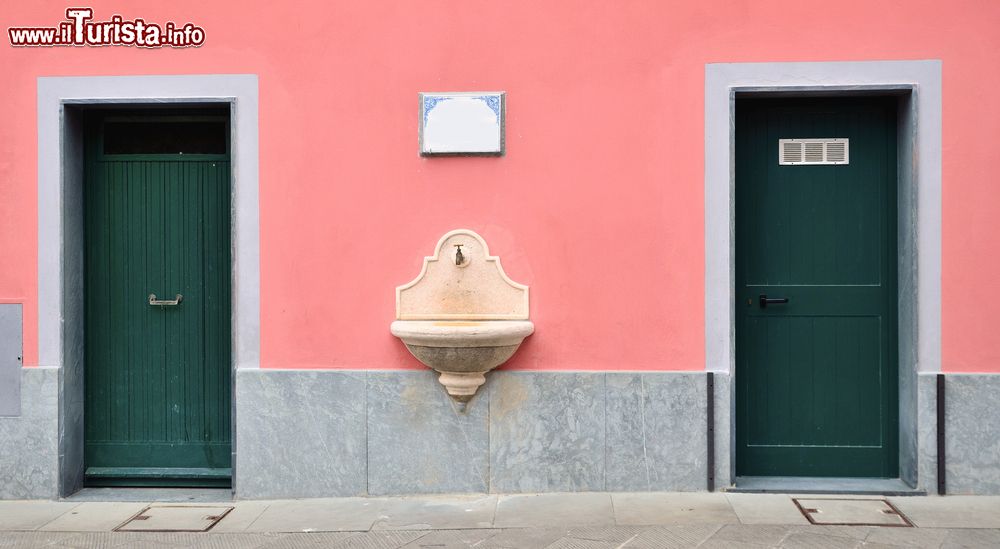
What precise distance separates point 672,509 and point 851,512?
1.02m

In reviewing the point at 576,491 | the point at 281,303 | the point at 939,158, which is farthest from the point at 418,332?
the point at 939,158

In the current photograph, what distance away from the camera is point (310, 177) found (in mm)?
5496

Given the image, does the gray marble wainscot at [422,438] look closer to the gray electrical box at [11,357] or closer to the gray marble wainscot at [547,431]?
the gray marble wainscot at [547,431]

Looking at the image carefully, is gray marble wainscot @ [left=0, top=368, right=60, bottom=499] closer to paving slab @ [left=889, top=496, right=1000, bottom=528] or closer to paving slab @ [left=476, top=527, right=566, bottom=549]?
paving slab @ [left=476, top=527, right=566, bottom=549]

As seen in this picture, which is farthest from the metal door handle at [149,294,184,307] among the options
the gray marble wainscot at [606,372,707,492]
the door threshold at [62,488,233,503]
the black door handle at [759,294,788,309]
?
the black door handle at [759,294,788,309]

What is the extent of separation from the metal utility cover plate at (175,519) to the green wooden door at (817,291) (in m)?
3.28

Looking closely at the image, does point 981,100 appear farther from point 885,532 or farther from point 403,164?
point 403,164

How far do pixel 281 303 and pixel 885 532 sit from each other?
12.2 feet

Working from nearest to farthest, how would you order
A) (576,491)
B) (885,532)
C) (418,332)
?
(885,532)
(418,332)
(576,491)

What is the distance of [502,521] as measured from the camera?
5000mm

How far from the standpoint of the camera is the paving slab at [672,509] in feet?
16.2

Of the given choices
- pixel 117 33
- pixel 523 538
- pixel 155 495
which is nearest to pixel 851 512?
pixel 523 538

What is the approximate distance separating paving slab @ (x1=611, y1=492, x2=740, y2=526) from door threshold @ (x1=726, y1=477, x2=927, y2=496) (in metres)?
0.27

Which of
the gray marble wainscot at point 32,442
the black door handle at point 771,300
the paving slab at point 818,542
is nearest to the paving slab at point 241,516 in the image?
the gray marble wainscot at point 32,442
